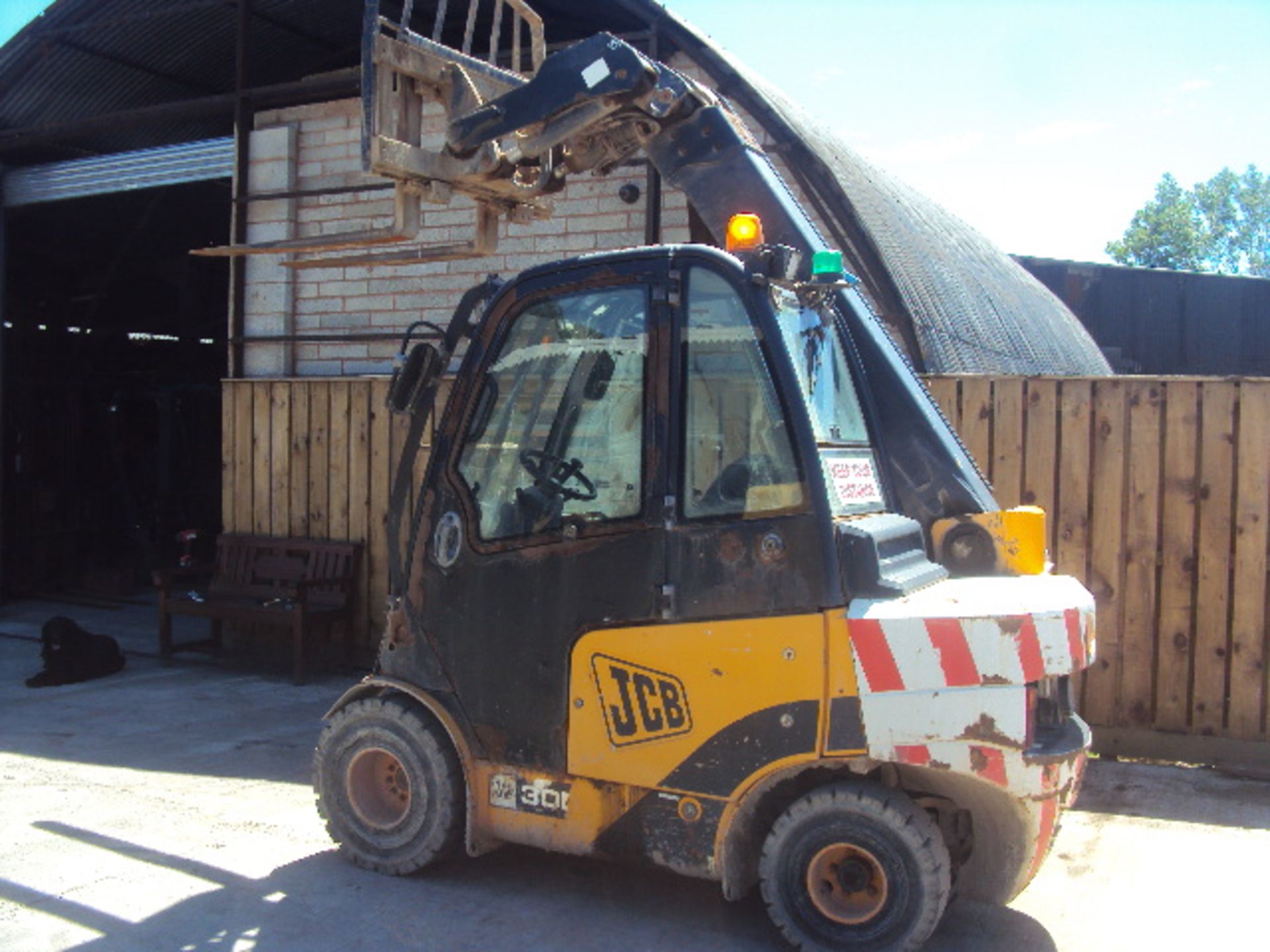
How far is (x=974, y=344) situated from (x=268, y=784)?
631 centimetres

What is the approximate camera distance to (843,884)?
3.93 m

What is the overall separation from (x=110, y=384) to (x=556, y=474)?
12.5m

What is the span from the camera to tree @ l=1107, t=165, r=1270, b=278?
5628 cm

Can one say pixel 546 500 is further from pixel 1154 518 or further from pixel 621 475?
pixel 1154 518

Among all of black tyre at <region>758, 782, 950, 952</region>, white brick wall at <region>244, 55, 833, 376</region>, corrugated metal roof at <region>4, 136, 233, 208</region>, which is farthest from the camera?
corrugated metal roof at <region>4, 136, 233, 208</region>

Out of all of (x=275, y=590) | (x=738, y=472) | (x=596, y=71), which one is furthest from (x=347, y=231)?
(x=738, y=472)

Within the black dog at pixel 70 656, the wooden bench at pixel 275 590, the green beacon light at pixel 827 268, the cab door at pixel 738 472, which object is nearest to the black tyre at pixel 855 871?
the cab door at pixel 738 472

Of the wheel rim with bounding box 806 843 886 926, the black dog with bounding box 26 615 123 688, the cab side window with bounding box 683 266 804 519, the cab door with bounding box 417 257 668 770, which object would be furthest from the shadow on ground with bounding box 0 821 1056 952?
Answer: the black dog with bounding box 26 615 123 688

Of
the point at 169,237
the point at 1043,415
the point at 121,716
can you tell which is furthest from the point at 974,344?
the point at 169,237

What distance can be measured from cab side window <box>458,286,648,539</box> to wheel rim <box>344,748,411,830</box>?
1.12 meters

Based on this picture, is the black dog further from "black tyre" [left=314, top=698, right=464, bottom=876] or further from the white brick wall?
"black tyre" [left=314, top=698, right=464, bottom=876]

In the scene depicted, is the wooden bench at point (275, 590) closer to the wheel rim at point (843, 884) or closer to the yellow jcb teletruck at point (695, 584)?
the yellow jcb teletruck at point (695, 584)

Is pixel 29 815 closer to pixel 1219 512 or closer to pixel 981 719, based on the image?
pixel 981 719

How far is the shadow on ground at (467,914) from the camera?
4160 mm
